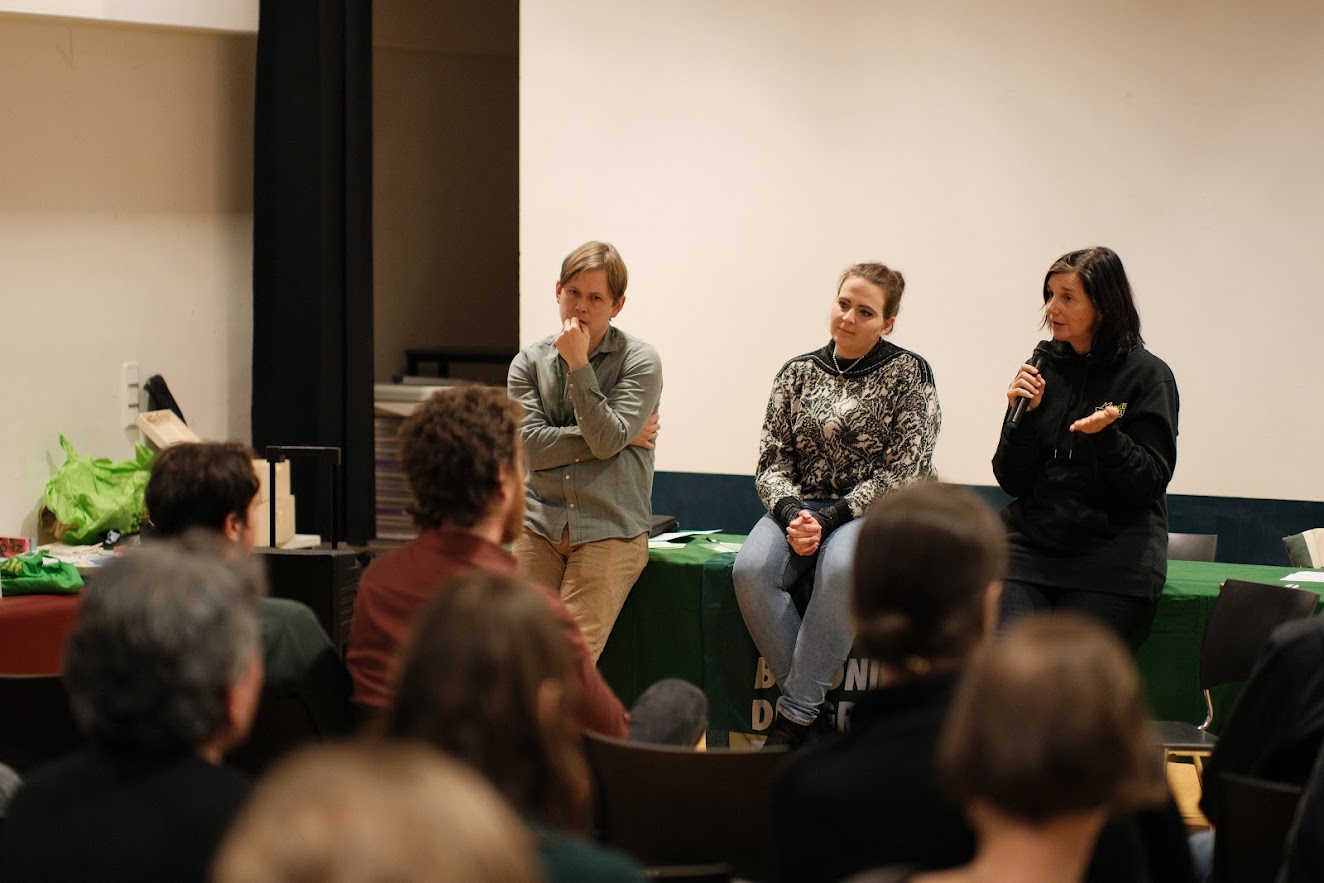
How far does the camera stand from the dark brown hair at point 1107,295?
3.51m

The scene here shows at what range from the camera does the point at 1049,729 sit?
128cm

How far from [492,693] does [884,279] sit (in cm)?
261

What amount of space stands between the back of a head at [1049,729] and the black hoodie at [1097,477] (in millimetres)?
2258

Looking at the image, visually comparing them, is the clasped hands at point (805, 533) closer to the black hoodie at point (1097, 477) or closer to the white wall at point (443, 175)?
the black hoodie at point (1097, 477)

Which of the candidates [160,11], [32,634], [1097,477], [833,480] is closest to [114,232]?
[160,11]

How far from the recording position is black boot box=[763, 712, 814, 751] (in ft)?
12.0

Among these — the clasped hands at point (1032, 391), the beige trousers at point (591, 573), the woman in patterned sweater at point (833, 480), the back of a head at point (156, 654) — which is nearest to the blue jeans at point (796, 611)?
the woman in patterned sweater at point (833, 480)

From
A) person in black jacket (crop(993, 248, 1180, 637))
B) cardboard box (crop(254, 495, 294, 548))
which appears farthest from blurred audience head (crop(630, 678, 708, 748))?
cardboard box (crop(254, 495, 294, 548))

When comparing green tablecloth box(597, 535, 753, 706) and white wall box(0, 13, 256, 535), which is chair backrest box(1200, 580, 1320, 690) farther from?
white wall box(0, 13, 256, 535)

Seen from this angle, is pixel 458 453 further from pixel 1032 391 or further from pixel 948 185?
pixel 948 185

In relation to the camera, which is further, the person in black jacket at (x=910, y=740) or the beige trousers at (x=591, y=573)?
the beige trousers at (x=591, y=573)

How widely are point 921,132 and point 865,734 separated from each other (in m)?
3.79

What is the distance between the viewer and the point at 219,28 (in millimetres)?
5664

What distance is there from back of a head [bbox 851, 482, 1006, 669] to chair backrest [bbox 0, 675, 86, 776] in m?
1.40
